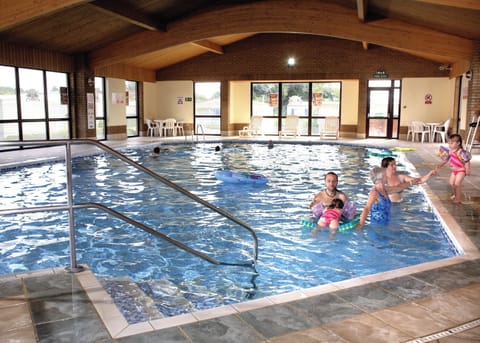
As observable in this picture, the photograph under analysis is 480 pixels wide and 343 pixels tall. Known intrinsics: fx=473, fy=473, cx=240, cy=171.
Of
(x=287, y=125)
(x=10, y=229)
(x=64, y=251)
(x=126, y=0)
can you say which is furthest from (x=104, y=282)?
(x=287, y=125)

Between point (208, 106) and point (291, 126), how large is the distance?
4015mm

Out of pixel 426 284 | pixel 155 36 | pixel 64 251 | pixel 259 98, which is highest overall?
pixel 155 36

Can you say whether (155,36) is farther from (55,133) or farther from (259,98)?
(259,98)

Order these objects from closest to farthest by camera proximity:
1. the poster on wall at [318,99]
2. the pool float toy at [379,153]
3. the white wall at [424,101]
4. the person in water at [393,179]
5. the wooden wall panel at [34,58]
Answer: the person in water at [393,179]
the wooden wall panel at [34,58]
the pool float toy at [379,153]
the white wall at [424,101]
the poster on wall at [318,99]

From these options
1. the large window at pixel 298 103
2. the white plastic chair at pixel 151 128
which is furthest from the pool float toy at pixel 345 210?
the white plastic chair at pixel 151 128

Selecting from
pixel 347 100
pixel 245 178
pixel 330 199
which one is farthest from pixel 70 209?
pixel 347 100

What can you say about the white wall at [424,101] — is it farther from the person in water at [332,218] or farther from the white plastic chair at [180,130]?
the person in water at [332,218]

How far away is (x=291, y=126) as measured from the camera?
19969 mm

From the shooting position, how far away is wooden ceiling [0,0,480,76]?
40.0 ft

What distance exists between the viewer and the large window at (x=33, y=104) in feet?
43.1

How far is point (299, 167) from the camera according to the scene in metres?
11.9

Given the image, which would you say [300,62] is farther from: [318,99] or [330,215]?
[330,215]

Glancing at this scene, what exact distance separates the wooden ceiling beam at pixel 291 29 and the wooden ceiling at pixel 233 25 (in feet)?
0.09

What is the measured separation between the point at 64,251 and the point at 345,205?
345cm
